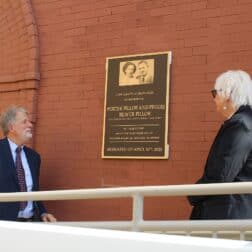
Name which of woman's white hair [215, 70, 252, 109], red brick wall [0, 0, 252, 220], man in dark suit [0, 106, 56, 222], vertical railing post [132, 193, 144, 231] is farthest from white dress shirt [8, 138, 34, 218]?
woman's white hair [215, 70, 252, 109]

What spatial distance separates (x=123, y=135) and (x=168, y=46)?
86cm

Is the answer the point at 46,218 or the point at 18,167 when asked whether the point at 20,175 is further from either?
the point at 46,218

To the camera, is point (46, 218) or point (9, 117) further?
point (9, 117)

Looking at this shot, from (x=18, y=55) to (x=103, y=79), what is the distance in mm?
1106

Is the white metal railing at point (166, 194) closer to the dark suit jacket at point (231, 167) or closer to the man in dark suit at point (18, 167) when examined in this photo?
the dark suit jacket at point (231, 167)

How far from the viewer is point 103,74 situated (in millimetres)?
5332

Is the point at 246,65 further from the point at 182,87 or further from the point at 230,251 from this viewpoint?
the point at 230,251

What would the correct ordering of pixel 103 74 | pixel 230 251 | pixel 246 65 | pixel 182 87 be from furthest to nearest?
pixel 103 74 < pixel 182 87 < pixel 246 65 < pixel 230 251

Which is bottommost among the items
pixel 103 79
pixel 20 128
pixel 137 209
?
pixel 137 209

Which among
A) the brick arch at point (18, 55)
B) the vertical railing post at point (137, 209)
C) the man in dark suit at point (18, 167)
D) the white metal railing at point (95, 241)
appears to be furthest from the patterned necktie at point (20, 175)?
the white metal railing at point (95, 241)

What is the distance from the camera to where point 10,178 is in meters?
4.97

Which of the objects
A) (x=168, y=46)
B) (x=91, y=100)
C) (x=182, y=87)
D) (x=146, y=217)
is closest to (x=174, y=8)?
(x=168, y=46)

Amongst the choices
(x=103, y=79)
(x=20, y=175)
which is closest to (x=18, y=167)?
(x=20, y=175)

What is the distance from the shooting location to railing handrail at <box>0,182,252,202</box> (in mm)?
2662
